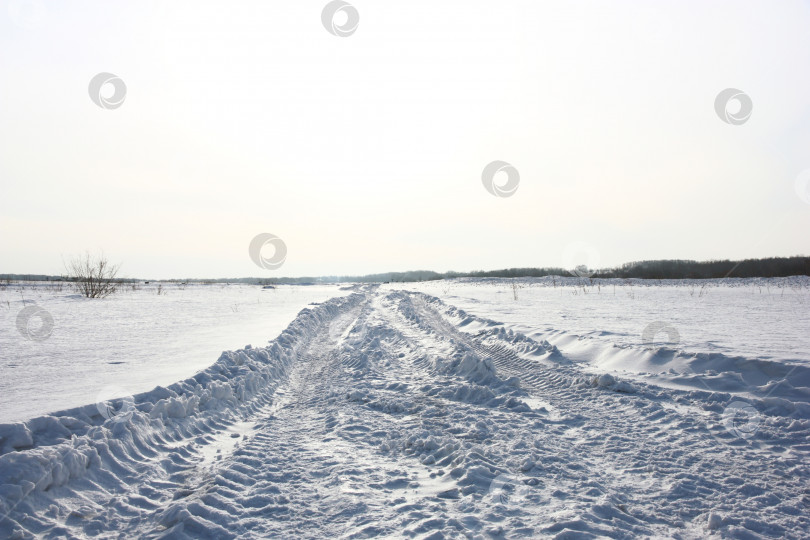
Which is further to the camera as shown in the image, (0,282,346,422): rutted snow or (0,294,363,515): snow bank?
(0,282,346,422): rutted snow

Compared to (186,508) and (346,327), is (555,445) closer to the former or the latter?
(186,508)

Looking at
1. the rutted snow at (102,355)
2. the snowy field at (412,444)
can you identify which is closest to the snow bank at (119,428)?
the snowy field at (412,444)

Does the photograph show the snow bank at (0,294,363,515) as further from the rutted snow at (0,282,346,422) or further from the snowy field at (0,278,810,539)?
the rutted snow at (0,282,346,422)

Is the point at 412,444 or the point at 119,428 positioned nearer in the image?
the point at 119,428

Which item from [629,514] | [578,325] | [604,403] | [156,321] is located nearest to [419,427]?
[629,514]

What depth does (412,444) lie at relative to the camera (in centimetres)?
438

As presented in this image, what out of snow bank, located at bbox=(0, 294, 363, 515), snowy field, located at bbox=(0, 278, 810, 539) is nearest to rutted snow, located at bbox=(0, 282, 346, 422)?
snowy field, located at bbox=(0, 278, 810, 539)

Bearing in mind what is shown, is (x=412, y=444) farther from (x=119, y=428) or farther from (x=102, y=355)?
(x=102, y=355)

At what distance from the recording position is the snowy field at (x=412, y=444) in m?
2.96

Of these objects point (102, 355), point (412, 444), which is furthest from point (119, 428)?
point (102, 355)

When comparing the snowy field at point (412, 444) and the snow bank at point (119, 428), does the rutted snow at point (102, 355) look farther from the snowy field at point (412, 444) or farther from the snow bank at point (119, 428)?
the snow bank at point (119, 428)

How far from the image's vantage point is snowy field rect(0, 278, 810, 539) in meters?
2.96

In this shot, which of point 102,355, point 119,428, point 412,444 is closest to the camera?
point 119,428

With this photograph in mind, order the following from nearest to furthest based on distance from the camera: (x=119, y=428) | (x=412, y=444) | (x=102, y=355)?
(x=119, y=428)
(x=412, y=444)
(x=102, y=355)
